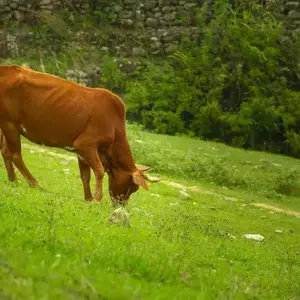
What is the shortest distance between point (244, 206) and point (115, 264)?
952 cm

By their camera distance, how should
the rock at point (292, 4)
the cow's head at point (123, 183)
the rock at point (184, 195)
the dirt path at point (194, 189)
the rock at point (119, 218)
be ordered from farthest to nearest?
the rock at point (292, 4) < the dirt path at point (194, 189) < the rock at point (184, 195) < the cow's head at point (123, 183) < the rock at point (119, 218)

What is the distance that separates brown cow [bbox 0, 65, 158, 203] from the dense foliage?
13960 millimetres

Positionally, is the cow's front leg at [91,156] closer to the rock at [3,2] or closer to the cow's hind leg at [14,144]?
the cow's hind leg at [14,144]

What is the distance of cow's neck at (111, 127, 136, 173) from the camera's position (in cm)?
1091

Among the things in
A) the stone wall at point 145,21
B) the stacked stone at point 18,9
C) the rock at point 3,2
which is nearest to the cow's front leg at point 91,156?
the stone wall at point 145,21

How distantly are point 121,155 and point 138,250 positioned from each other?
153 inches

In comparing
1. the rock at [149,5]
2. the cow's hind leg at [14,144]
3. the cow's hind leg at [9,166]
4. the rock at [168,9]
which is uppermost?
the cow's hind leg at [14,144]

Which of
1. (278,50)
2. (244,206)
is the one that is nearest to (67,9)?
(278,50)

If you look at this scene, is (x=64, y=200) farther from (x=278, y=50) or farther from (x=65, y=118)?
(x=278, y=50)

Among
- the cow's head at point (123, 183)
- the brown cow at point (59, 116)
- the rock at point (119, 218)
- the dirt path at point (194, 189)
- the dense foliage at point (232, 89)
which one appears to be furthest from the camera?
the dense foliage at point (232, 89)

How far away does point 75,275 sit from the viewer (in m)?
5.60

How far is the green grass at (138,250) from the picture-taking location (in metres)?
5.54

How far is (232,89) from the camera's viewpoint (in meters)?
26.1

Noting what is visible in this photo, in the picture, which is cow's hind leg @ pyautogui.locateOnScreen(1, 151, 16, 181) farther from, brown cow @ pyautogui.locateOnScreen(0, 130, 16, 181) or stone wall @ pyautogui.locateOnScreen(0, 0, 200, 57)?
stone wall @ pyautogui.locateOnScreen(0, 0, 200, 57)
